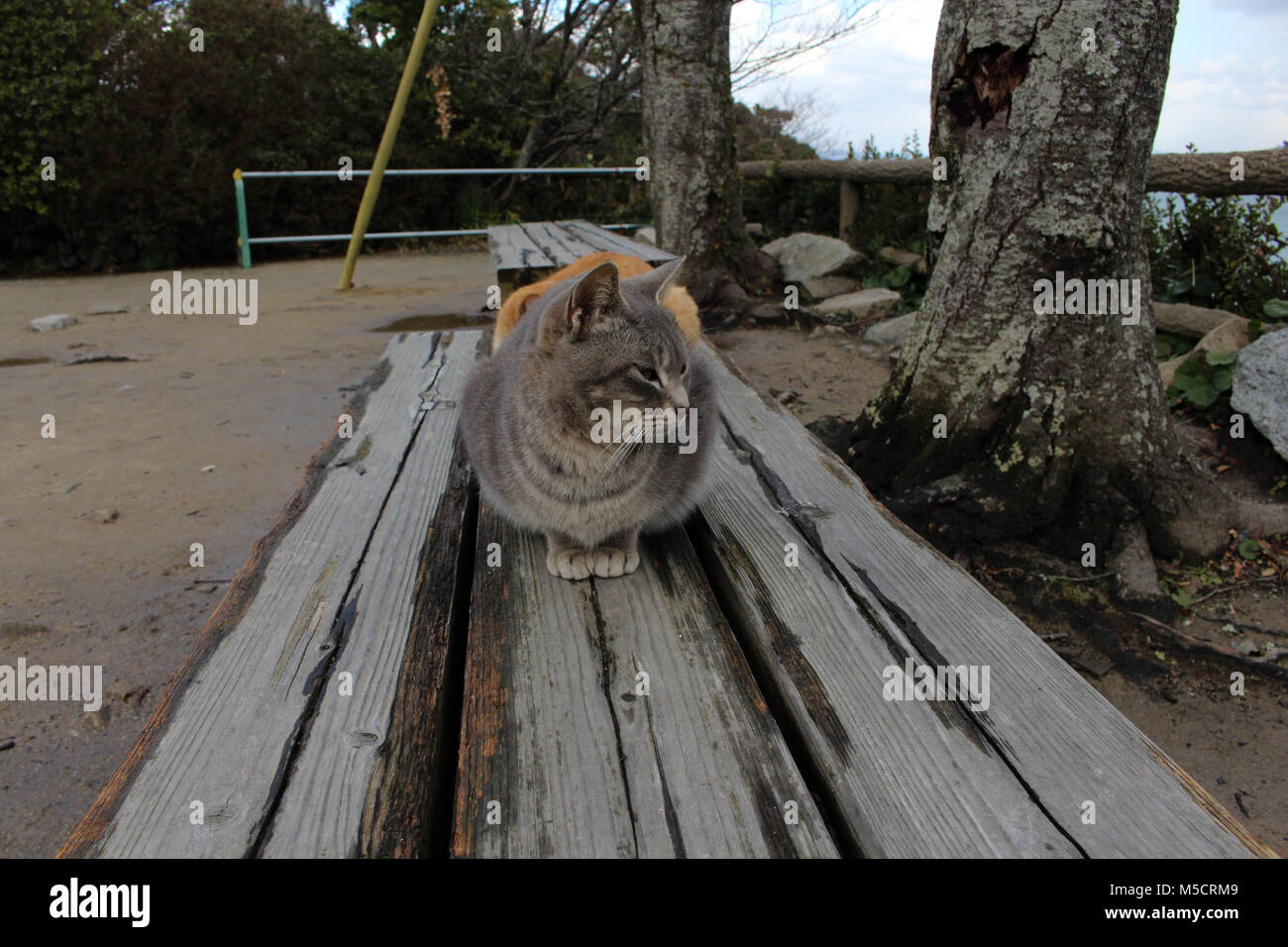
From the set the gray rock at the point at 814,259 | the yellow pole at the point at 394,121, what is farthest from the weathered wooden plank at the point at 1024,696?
the gray rock at the point at 814,259

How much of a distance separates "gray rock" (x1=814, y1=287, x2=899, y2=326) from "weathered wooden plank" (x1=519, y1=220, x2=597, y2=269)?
2.24 m

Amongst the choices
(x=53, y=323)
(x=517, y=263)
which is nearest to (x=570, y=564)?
(x=517, y=263)

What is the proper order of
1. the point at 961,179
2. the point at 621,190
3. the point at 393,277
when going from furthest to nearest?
the point at 621,190, the point at 393,277, the point at 961,179

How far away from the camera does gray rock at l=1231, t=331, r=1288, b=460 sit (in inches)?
140

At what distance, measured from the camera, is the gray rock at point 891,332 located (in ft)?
20.9

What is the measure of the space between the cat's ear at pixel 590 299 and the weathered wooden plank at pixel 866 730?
0.59 metres

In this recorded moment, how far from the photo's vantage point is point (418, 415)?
2.80m

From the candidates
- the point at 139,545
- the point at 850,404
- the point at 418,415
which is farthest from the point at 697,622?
the point at 850,404

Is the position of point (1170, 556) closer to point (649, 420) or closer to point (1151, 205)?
point (649, 420)

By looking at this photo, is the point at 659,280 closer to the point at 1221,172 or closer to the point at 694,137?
the point at 1221,172

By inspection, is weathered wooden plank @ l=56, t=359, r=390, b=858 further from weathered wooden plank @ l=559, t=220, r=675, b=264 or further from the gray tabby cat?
weathered wooden plank @ l=559, t=220, r=675, b=264

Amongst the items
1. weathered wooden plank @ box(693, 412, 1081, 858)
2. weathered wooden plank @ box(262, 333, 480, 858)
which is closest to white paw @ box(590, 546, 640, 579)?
weathered wooden plank @ box(693, 412, 1081, 858)

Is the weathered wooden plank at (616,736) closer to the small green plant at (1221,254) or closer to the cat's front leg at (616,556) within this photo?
the cat's front leg at (616,556)
